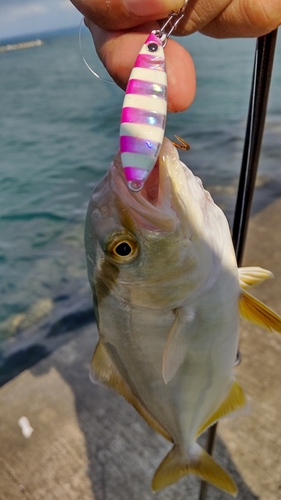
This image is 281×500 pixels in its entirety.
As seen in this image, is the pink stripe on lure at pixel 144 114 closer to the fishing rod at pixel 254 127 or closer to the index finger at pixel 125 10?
the index finger at pixel 125 10

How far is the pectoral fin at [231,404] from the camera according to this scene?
179 centimetres

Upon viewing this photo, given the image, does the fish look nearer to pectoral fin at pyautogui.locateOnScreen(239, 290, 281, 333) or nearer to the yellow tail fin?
pectoral fin at pyautogui.locateOnScreen(239, 290, 281, 333)

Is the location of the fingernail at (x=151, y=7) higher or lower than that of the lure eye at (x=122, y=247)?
higher

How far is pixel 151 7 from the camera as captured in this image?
3.43ft

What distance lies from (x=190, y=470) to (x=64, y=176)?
8165mm

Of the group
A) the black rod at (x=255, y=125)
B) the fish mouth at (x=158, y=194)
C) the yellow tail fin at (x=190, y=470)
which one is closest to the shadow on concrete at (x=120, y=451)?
the yellow tail fin at (x=190, y=470)

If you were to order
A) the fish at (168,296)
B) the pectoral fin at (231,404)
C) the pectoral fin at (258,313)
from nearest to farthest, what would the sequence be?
1. the fish at (168,296)
2. the pectoral fin at (258,313)
3. the pectoral fin at (231,404)

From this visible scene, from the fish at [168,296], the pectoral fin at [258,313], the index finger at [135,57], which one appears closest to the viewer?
the index finger at [135,57]

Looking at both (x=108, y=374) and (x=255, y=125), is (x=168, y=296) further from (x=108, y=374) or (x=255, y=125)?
(x=255, y=125)

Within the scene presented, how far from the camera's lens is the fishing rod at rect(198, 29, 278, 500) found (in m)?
1.30

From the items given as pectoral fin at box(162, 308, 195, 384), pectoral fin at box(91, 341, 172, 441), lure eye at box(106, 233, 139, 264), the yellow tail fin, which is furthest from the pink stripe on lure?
the yellow tail fin

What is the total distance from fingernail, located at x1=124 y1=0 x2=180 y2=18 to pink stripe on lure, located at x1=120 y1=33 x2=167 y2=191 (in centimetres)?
11

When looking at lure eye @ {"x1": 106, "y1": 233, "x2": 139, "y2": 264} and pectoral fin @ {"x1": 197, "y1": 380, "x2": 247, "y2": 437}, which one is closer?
lure eye @ {"x1": 106, "y1": 233, "x2": 139, "y2": 264}

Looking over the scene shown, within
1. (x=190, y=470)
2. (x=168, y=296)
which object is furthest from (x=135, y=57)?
(x=190, y=470)
